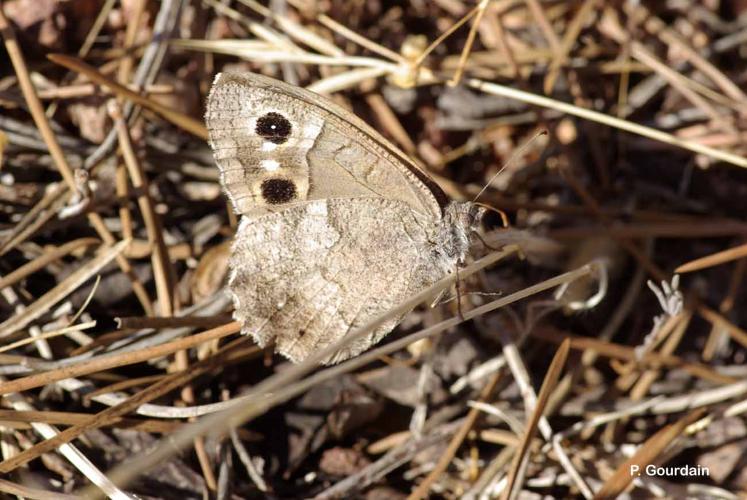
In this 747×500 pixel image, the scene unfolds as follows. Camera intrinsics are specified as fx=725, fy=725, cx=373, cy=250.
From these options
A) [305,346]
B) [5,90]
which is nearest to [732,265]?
[305,346]

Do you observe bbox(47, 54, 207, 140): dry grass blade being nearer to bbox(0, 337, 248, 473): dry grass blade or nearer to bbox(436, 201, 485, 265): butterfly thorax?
bbox(0, 337, 248, 473): dry grass blade

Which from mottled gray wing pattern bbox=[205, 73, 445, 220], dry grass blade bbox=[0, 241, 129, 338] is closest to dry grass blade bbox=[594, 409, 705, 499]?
mottled gray wing pattern bbox=[205, 73, 445, 220]

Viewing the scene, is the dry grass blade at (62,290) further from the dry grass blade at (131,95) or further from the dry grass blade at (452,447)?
the dry grass blade at (452,447)

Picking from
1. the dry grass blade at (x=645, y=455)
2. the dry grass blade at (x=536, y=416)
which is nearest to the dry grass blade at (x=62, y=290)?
the dry grass blade at (x=536, y=416)

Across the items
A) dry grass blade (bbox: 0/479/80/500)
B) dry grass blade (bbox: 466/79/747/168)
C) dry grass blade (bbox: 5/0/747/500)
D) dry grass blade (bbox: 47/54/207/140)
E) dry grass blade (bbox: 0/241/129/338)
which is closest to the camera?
dry grass blade (bbox: 0/479/80/500)

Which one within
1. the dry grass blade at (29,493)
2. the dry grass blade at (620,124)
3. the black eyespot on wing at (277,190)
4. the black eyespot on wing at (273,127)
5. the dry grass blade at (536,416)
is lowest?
the dry grass blade at (29,493)
